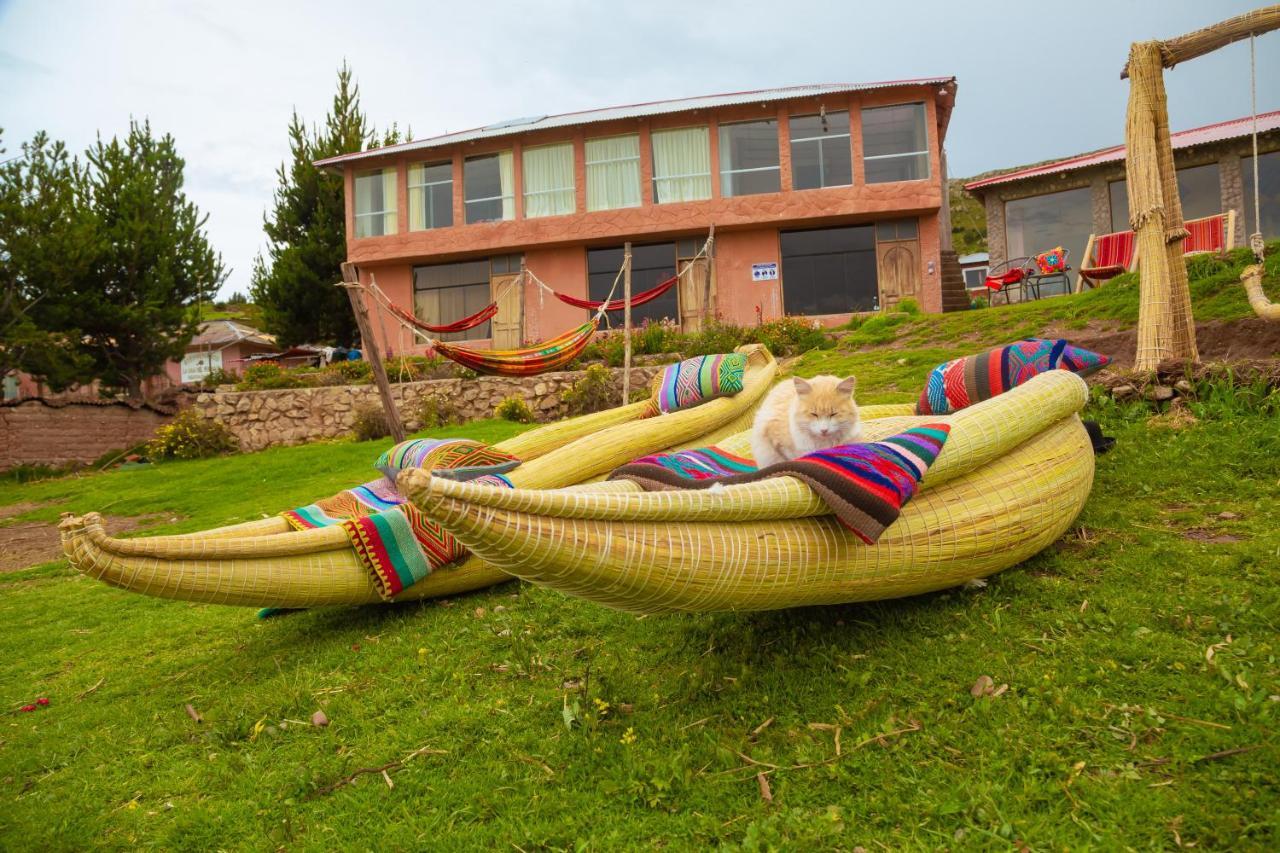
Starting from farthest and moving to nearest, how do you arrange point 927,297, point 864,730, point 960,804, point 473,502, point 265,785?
1. point 927,297
2. point 265,785
3. point 864,730
4. point 960,804
5. point 473,502

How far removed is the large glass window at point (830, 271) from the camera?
14.8 metres

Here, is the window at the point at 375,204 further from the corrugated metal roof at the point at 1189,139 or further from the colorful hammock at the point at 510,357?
the corrugated metal roof at the point at 1189,139

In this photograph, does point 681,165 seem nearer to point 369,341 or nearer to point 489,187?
point 489,187

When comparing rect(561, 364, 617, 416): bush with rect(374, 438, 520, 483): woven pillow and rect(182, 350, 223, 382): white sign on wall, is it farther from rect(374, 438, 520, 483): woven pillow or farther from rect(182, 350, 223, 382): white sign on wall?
rect(182, 350, 223, 382): white sign on wall

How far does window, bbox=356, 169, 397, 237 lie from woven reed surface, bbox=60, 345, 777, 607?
1409 centimetres

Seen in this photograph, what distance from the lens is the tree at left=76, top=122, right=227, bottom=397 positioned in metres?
16.0

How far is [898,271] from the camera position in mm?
14656

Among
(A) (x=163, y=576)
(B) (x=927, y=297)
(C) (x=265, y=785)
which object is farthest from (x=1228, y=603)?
(B) (x=927, y=297)

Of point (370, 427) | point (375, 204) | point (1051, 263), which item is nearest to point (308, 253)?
point (375, 204)

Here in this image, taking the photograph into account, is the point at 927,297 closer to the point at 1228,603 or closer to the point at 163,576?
the point at 1228,603

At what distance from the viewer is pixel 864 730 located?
2168 mm

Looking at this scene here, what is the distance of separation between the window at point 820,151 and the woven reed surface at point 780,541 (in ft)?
42.3

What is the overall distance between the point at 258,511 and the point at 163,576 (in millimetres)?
4703

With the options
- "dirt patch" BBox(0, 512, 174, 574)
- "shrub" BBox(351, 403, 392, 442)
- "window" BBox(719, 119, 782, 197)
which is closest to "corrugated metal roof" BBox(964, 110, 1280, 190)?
A: "window" BBox(719, 119, 782, 197)
